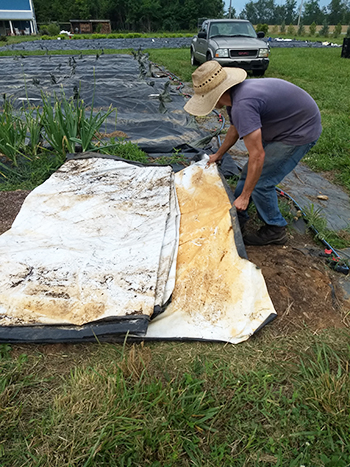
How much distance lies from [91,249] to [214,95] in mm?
1246

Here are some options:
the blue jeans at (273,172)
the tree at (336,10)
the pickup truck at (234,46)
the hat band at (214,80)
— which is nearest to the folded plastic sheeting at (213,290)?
the blue jeans at (273,172)

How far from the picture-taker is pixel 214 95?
207 cm

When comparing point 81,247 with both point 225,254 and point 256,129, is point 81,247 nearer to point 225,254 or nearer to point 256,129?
point 225,254

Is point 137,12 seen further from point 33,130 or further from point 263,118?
point 263,118

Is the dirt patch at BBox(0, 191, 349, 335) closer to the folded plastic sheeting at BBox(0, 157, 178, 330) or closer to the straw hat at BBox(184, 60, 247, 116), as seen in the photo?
the folded plastic sheeting at BBox(0, 157, 178, 330)

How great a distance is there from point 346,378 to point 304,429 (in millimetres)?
330

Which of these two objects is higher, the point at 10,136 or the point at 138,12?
the point at 138,12

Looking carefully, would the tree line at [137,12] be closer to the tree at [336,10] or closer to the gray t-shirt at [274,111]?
the tree at [336,10]

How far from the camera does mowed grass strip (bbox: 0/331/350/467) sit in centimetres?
133

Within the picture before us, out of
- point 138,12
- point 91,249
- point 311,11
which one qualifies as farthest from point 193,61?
point 311,11

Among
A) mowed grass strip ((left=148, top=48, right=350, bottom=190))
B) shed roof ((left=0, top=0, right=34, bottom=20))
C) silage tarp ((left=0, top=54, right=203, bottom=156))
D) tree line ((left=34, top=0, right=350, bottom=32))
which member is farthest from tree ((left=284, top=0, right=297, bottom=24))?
silage tarp ((left=0, top=54, right=203, bottom=156))

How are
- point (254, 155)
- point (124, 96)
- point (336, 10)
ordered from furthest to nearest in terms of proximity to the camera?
point (336, 10) < point (124, 96) < point (254, 155)

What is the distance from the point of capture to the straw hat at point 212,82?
6.67ft

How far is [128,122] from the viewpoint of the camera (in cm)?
496
